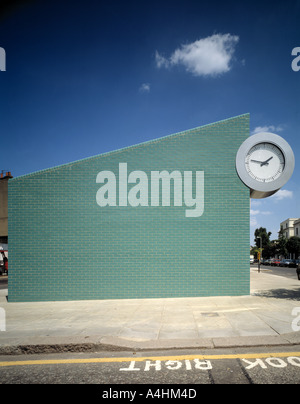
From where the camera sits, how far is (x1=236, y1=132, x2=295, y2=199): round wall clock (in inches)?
383

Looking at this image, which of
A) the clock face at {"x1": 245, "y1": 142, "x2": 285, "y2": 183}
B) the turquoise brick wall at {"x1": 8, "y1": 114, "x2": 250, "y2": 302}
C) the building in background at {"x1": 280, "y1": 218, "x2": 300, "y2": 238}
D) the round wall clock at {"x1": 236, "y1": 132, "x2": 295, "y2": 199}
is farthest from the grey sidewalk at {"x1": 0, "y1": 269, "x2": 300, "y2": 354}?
the building in background at {"x1": 280, "y1": 218, "x2": 300, "y2": 238}

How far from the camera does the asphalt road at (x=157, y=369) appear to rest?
3414mm

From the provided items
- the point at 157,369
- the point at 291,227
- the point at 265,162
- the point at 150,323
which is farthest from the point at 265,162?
the point at 291,227

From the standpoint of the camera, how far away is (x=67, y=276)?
943 cm

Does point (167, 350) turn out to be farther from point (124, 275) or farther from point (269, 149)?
point (269, 149)

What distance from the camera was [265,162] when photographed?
990 centimetres

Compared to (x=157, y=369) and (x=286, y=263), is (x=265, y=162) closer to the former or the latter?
(x=157, y=369)

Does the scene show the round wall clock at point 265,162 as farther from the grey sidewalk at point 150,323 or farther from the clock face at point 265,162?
the grey sidewalk at point 150,323

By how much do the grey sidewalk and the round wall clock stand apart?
4.10 meters

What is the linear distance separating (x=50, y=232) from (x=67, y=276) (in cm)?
175

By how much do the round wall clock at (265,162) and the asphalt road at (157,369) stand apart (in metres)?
6.36

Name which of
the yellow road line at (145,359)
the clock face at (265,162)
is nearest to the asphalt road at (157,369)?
the yellow road line at (145,359)
